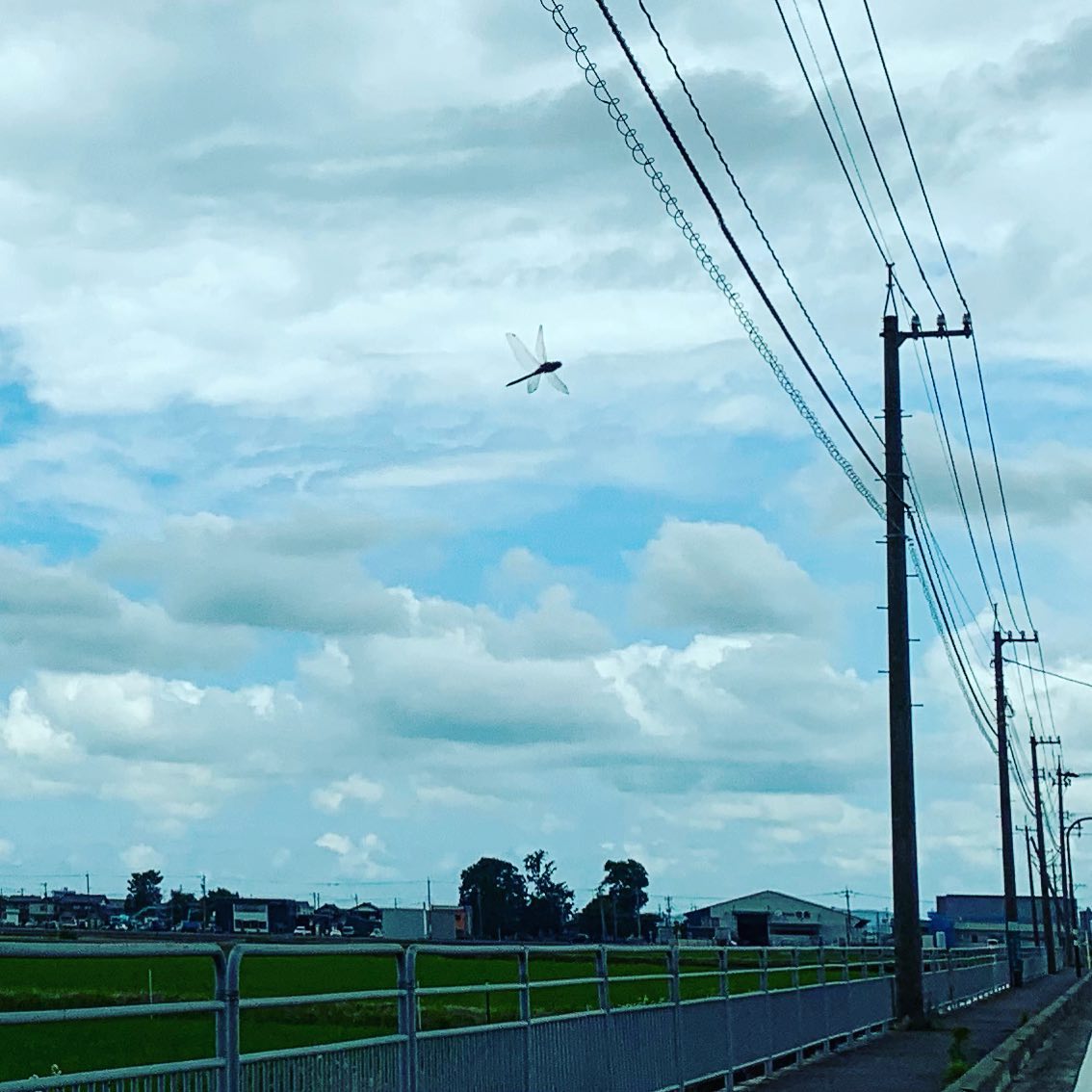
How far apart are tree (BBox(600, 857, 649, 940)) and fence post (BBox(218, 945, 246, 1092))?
118m

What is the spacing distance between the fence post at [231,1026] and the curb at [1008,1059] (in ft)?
34.0

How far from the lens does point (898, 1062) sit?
2106cm

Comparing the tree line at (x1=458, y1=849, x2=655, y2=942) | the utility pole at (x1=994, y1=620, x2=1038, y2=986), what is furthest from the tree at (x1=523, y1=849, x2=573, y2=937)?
the utility pole at (x1=994, y1=620, x2=1038, y2=986)

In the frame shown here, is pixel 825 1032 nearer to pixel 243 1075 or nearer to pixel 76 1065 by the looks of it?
pixel 76 1065

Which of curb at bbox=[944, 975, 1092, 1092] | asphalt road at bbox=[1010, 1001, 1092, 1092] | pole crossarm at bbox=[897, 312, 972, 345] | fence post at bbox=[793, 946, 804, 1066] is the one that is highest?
pole crossarm at bbox=[897, 312, 972, 345]

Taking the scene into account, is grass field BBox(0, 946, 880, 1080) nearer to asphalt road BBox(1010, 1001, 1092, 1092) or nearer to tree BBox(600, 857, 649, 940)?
asphalt road BBox(1010, 1001, 1092, 1092)

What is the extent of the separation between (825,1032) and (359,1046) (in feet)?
46.8

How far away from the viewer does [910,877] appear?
26.5 meters

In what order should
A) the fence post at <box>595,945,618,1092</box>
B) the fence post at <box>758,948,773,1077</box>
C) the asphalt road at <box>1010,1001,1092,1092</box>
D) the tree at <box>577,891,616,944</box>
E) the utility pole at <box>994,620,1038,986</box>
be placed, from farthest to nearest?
the tree at <box>577,891,616,944</box> → the utility pole at <box>994,620,1038,986</box> → the asphalt road at <box>1010,1001,1092,1092</box> → the fence post at <box>758,948,773,1077</box> → the fence post at <box>595,945,618,1092</box>

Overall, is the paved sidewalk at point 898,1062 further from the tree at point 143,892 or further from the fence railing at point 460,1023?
the tree at point 143,892

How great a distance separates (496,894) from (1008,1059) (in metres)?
121

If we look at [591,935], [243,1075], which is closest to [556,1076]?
[243,1075]

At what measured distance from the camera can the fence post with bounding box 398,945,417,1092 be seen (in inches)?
398

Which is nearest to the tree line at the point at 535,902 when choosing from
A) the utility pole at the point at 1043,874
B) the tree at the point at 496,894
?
the tree at the point at 496,894
